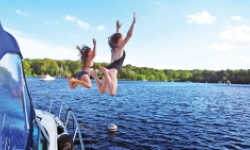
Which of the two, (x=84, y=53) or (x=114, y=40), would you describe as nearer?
(x=114, y=40)

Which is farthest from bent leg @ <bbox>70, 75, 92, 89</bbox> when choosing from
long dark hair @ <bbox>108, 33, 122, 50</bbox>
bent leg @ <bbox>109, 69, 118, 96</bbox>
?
long dark hair @ <bbox>108, 33, 122, 50</bbox>

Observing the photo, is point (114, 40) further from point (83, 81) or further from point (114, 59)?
point (83, 81)

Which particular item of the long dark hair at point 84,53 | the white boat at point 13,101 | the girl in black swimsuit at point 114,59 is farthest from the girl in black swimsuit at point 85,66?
the white boat at point 13,101

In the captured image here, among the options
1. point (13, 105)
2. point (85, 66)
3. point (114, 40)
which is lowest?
point (13, 105)

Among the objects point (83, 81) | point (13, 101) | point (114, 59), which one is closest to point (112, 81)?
point (114, 59)

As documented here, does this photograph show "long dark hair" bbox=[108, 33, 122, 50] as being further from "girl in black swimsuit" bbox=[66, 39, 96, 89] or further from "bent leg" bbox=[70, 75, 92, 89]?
"bent leg" bbox=[70, 75, 92, 89]

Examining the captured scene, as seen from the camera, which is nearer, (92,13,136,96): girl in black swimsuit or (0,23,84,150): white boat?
(92,13,136,96): girl in black swimsuit

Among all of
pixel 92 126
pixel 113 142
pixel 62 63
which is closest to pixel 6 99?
pixel 62 63

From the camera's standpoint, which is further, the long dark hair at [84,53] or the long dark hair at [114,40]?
the long dark hair at [84,53]

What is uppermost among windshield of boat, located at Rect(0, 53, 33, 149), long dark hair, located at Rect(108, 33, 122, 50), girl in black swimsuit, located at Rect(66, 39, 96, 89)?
long dark hair, located at Rect(108, 33, 122, 50)

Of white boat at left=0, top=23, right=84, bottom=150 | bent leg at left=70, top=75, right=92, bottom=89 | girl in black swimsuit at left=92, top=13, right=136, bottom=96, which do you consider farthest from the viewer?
white boat at left=0, top=23, right=84, bottom=150

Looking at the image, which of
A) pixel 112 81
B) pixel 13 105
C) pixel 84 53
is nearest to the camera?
pixel 112 81

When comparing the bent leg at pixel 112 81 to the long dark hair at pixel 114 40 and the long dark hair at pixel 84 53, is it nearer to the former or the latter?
A: the long dark hair at pixel 114 40

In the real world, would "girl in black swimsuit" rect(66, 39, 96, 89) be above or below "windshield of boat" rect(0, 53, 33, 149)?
above
